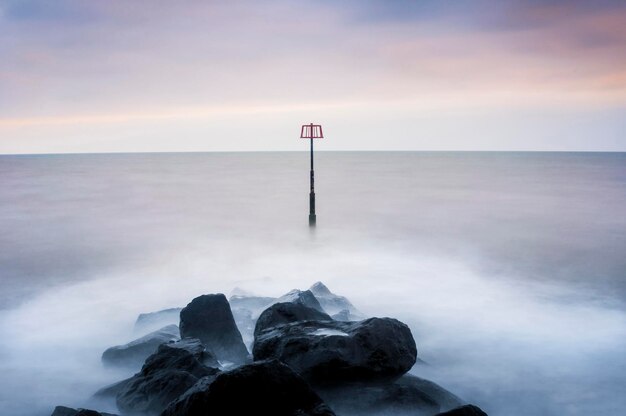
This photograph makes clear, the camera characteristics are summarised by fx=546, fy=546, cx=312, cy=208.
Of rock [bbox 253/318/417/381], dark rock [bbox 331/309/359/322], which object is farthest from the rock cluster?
dark rock [bbox 331/309/359/322]

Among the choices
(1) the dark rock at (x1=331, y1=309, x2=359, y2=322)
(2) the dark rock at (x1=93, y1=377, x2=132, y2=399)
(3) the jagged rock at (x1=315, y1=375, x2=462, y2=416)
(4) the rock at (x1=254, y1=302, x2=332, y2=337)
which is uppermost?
(4) the rock at (x1=254, y1=302, x2=332, y2=337)

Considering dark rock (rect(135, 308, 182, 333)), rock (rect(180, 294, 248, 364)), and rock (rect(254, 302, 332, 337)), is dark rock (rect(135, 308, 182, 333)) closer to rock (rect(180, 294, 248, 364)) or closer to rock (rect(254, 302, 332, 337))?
rock (rect(180, 294, 248, 364))

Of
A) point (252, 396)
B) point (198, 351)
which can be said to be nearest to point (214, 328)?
point (198, 351)

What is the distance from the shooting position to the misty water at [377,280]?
31.1 ft

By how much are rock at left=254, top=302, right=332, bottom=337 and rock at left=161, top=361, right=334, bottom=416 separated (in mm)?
3035

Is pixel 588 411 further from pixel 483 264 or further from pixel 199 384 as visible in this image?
pixel 483 264

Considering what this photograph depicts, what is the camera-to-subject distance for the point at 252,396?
532 cm

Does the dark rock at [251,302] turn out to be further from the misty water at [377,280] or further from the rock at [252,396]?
the rock at [252,396]

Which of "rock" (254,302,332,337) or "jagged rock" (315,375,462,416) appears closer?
"jagged rock" (315,375,462,416)

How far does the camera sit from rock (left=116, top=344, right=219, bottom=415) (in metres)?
6.87

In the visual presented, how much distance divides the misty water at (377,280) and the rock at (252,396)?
3590mm

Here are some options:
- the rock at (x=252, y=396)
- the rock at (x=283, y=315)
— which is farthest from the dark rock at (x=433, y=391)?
the rock at (x=252, y=396)

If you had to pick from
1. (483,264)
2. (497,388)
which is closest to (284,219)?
(483,264)

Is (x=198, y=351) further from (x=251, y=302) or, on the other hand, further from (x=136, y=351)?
(x=251, y=302)
